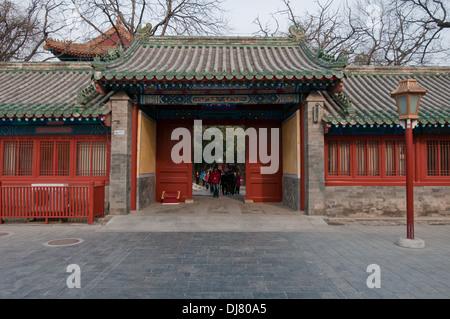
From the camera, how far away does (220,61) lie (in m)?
10.0

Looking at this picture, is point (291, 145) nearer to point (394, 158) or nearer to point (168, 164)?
point (394, 158)

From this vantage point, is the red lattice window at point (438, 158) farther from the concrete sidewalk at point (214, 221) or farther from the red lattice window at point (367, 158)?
the concrete sidewalk at point (214, 221)

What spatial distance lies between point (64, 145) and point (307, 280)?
324 inches

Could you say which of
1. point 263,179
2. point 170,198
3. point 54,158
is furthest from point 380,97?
point 54,158

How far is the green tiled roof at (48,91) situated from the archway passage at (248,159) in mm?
2795

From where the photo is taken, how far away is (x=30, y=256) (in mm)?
5477

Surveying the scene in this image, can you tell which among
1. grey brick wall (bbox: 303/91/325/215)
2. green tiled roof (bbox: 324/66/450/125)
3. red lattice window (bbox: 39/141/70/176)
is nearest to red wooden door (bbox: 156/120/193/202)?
red lattice window (bbox: 39/141/70/176)

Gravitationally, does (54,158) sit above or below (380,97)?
below

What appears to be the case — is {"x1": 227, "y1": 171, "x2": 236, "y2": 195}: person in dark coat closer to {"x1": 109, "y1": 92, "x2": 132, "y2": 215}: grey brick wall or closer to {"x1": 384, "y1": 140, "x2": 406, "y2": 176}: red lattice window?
{"x1": 109, "y1": 92, "x2": 132, "y2": 215}: grey brick wall

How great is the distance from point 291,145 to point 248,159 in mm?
1850

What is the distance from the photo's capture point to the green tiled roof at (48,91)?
8.52m

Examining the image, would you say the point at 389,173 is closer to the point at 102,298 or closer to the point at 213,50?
the point at 213,50
